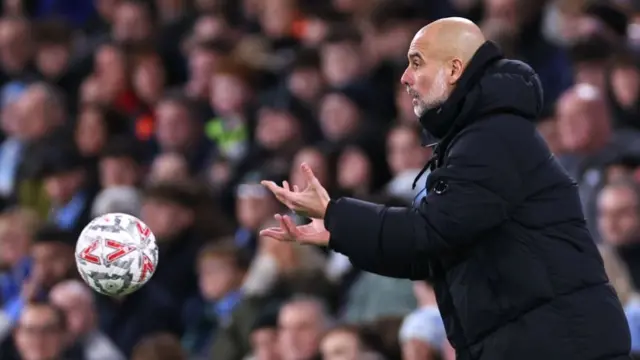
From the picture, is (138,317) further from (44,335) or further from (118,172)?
(118,172)

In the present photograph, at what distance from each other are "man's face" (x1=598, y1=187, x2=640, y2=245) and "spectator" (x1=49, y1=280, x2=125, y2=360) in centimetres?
310

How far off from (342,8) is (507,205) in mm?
7411

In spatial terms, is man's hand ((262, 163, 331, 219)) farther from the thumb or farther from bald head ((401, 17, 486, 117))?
bald head ((401, 17, 486, 117))

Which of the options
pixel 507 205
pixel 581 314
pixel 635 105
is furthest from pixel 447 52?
pixel 635 105

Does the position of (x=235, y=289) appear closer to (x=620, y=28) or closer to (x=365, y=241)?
(x=620, y=28)

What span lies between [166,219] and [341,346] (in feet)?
9.08

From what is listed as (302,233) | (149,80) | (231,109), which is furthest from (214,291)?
(302,233)

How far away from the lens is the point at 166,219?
32.7 ft

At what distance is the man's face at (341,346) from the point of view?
7.46 m

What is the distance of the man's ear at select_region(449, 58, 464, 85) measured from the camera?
4617 millimetres

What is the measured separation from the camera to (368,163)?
369 inches

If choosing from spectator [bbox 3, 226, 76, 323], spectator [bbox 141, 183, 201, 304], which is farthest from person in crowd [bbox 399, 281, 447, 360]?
spectator [bbox 3, 226, 76, 323]

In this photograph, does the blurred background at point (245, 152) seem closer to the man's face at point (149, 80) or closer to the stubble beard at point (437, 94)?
the man's face at point (149, 80)

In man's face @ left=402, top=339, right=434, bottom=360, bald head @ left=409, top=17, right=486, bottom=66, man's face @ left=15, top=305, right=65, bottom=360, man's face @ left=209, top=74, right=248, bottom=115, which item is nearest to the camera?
bald head @ left=409, top=17, right=486, bottom=66
